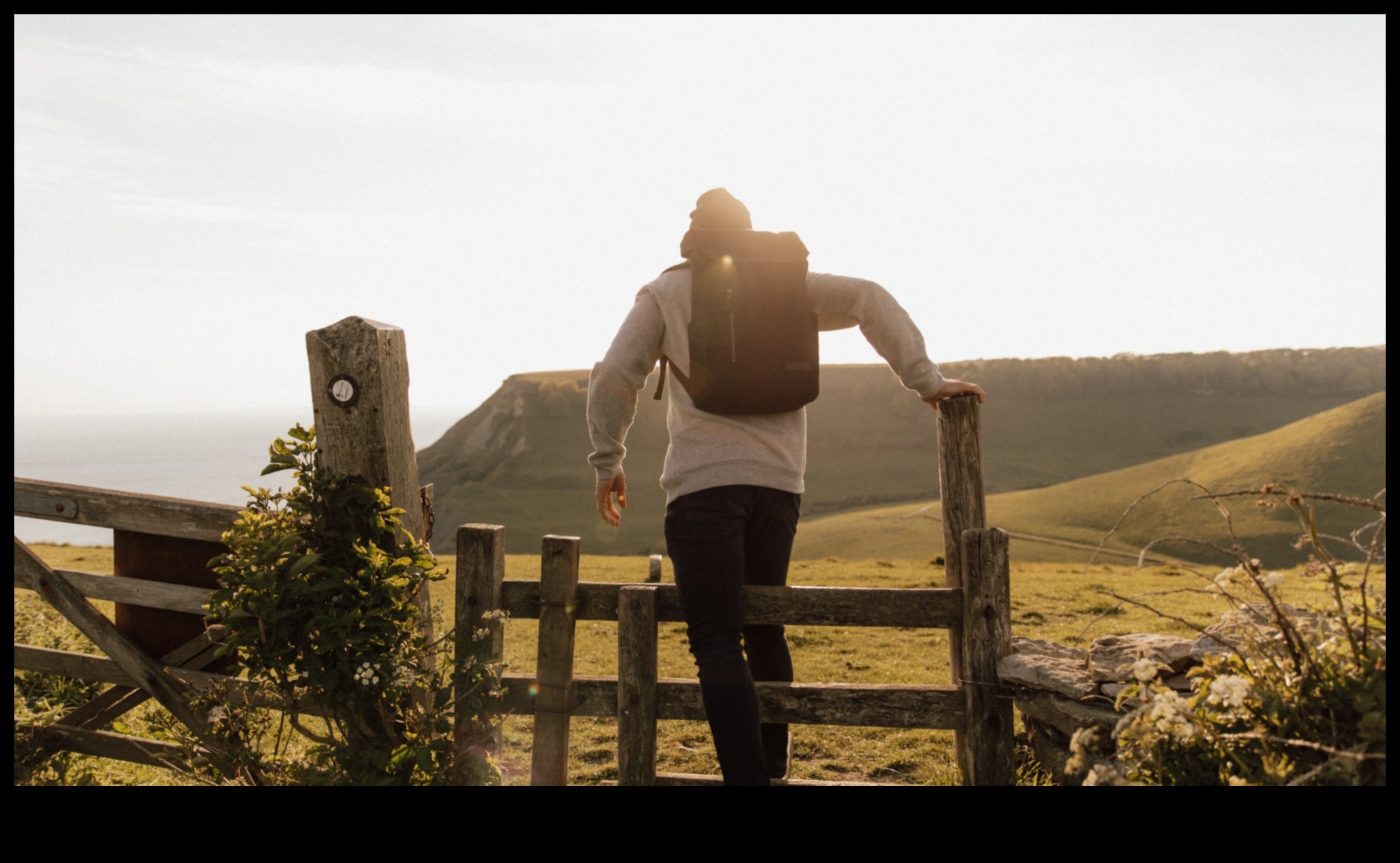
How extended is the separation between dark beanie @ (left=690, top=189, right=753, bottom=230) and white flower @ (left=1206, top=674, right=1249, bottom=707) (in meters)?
2.83

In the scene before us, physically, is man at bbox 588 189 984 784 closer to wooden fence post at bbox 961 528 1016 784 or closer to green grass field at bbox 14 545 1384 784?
wooden fence post at bbox 961 528 1016 784

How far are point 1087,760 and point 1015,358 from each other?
12620 cm

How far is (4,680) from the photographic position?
4.48m

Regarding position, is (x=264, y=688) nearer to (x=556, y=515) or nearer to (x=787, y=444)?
(x=787, y=444)

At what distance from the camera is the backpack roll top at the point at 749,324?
402cm

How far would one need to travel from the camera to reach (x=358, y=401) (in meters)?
4.57

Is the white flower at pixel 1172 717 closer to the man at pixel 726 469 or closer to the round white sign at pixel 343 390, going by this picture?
the man at pixel 726 469

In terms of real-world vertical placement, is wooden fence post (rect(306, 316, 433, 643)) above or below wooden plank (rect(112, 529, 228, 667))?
above

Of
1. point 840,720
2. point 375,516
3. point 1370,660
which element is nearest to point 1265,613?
point 1370,660

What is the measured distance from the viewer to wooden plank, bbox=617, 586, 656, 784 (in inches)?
176

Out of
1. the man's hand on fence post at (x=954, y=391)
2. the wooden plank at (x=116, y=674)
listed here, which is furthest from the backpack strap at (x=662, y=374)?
the wooden plank at (x=116, y=674)

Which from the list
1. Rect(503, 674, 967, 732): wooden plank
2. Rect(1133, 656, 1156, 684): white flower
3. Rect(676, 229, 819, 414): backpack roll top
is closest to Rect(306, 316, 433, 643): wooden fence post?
Rect(503, 674, 967, 732): wooden plank

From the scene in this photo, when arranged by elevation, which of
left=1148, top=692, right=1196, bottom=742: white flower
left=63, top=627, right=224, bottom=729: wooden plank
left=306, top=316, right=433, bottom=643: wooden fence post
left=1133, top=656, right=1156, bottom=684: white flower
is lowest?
left=63, top=627, right=224, bottom=729: wooden plank

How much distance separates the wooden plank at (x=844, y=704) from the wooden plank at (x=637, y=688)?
3.5 inches
